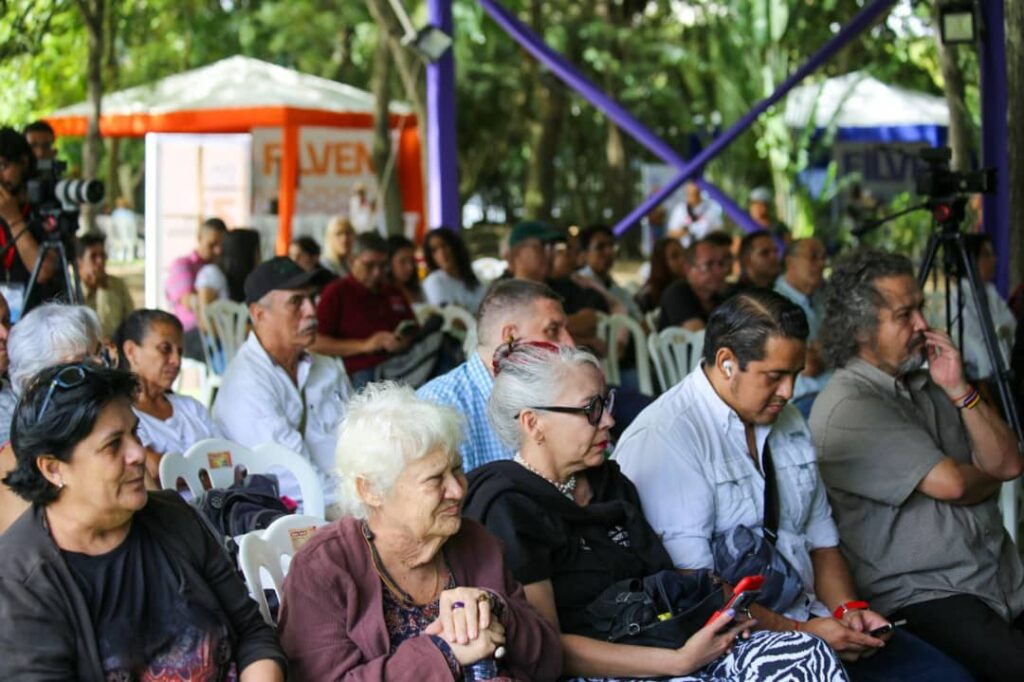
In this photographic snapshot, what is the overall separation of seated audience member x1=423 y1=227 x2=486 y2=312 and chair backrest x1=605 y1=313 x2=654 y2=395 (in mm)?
1251

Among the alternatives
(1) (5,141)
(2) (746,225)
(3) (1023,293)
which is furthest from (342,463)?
(2) (746,225)

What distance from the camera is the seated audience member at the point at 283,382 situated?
434 cm

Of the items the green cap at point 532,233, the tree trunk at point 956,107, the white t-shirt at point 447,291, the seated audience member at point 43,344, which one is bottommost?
the white t-shirt at point 447,291

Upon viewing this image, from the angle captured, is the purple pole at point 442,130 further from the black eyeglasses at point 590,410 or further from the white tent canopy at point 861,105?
the white tent canopy at point 861,105

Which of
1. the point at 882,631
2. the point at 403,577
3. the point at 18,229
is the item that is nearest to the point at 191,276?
the point at 18,229

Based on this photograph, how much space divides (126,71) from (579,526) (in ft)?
63.0

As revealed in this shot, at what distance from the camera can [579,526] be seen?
288 centimetres

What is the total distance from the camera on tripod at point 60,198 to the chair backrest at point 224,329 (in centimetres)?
242

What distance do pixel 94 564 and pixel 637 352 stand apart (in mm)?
4558

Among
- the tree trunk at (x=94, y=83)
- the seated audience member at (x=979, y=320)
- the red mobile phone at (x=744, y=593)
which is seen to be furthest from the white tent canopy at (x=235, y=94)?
the red mobile phone at (x=744, y=593)

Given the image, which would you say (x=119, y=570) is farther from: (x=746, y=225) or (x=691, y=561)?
(x=746, y=225)

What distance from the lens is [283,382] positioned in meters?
4.46

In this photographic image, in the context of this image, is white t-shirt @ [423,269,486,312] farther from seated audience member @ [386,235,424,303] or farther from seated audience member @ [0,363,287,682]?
seated audience member @ [0,363,287,682]

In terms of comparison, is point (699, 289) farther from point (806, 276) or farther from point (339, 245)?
point (339, 245)
